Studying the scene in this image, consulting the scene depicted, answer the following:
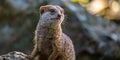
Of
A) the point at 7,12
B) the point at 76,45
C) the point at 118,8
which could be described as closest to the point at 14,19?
the point at 7,12

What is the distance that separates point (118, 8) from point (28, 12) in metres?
5.07

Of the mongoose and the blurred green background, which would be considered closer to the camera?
the mongoose

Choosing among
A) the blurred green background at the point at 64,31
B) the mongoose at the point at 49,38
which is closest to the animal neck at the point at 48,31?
the mongoose at the point at 49,38

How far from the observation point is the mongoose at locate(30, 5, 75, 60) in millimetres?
6602

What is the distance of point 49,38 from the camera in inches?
266

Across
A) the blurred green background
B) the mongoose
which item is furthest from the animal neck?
the blurred green background

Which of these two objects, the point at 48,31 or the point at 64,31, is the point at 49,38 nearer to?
the point at 48,31

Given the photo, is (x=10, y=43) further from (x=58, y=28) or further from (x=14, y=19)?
(x=58, y=28)

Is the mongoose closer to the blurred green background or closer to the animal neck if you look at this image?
the animal neck

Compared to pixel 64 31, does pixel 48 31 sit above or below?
below

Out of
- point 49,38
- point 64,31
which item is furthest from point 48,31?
point 64,31

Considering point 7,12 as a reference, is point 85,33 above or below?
below

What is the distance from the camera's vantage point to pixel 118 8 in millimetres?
16234

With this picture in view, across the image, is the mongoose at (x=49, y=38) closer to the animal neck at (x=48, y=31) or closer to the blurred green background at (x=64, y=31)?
the animal neck at (x=48, y=31)
